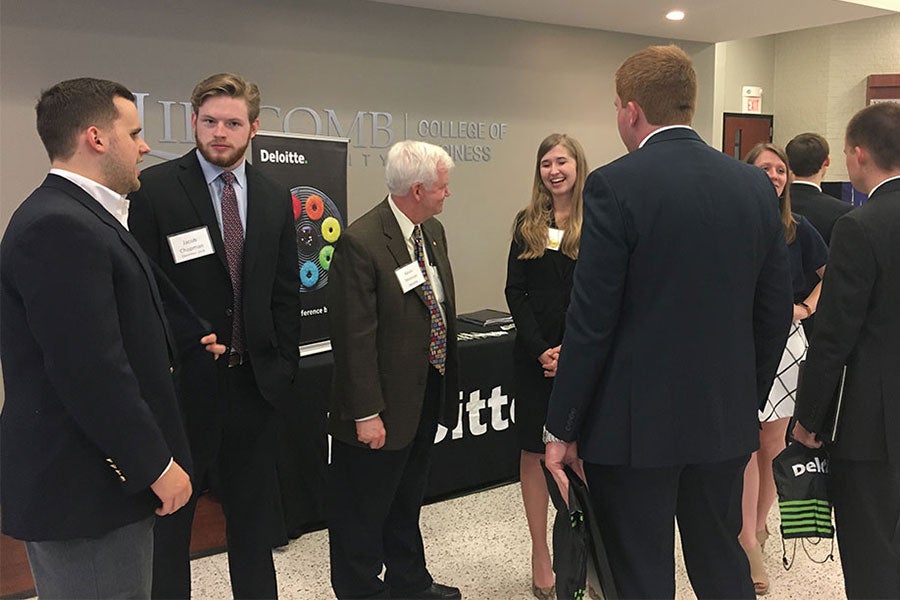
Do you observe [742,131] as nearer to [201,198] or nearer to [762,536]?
[762,536]

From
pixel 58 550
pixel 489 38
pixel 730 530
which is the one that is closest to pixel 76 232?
pixel 58 550

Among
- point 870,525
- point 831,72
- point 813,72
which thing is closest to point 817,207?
point 870,525

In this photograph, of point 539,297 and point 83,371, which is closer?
point 83,371

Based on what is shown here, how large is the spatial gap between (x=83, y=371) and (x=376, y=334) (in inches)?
38.4

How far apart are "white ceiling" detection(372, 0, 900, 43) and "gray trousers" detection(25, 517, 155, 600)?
3572 millimetres

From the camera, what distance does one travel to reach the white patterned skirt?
2760mm

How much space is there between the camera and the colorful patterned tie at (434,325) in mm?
2355

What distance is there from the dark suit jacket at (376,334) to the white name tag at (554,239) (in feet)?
1.82

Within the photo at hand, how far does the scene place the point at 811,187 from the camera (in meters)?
3.26

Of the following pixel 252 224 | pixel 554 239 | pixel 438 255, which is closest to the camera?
pixel 252 224

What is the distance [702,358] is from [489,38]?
369cm

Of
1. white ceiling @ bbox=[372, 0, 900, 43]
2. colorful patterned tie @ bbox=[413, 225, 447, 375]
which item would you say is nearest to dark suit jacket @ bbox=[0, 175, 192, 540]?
colorful patterned tie @ bbox=[413, 225, 447, 375]

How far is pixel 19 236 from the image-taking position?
1.42 m

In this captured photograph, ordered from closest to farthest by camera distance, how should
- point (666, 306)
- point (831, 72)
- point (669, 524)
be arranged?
point (666, 306) → point (669, 524) → point (831, 72)
